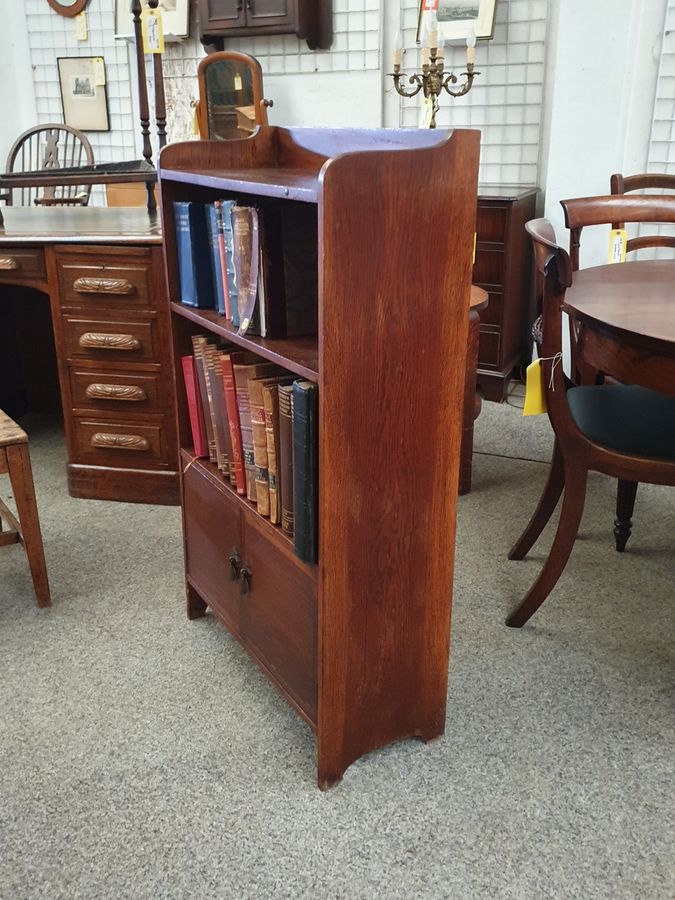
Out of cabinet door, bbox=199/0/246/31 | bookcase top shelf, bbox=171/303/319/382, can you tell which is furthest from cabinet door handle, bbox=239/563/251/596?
cabinet door, bbox=199/0/246/31

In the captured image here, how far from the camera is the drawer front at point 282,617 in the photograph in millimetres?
1459

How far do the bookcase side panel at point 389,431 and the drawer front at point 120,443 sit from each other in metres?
1.35

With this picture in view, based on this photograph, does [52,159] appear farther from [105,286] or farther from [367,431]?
[367,431]

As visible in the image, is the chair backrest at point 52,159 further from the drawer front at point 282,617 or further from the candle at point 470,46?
the drawer front at point 282,617

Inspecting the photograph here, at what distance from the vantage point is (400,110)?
4.02 metres

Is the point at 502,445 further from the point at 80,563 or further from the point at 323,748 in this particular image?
the point at 323,748

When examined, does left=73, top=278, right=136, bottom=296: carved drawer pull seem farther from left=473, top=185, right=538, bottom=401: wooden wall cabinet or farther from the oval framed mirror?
the oval framed mirror

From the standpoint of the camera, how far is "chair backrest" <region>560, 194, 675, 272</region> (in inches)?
92.1

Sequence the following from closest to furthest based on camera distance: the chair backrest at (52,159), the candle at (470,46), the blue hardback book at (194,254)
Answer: the blue hardback book at (194,254) → the candle at (470,46) → the chair backrest at (52,159)

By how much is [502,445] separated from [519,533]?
0.72 metres

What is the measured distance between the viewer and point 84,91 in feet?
16.3

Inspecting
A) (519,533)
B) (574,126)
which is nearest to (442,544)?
(519,533)

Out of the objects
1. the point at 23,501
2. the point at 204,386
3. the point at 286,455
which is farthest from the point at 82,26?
the point at 286,455

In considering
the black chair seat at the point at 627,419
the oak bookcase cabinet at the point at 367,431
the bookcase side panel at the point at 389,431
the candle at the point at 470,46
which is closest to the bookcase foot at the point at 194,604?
the oak bookcase cabinet at the point at 367,431
